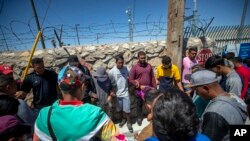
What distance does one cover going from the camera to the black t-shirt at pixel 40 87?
3.42 meters

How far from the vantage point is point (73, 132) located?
1.37 meters

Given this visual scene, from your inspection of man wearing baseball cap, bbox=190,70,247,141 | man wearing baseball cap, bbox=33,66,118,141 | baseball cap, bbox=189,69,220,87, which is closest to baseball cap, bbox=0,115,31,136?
man wearing baseball cap, bbox=33,66,118,141

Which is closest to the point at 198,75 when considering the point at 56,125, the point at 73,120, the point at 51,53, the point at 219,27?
the point at 73,120

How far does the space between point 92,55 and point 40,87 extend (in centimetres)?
183

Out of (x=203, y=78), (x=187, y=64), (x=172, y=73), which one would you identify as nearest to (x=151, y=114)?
(x=203, y=78)

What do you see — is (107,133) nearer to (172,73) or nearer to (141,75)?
(141,75)

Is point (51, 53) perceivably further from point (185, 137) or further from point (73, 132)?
point (185, 137)

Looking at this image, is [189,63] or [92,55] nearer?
[189,63]

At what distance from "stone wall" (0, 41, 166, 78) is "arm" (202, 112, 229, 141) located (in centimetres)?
375

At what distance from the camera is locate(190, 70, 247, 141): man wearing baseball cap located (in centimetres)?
145

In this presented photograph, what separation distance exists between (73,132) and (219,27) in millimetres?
6193

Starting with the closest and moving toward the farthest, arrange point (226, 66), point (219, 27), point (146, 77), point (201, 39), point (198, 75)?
1. point (198, 75)
2. point (226, 66)
3. point (146, 77)
4. point (201, 39)
5. point (219, 27)

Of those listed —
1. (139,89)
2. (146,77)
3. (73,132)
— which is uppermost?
(73,132)

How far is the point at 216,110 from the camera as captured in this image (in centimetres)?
153
